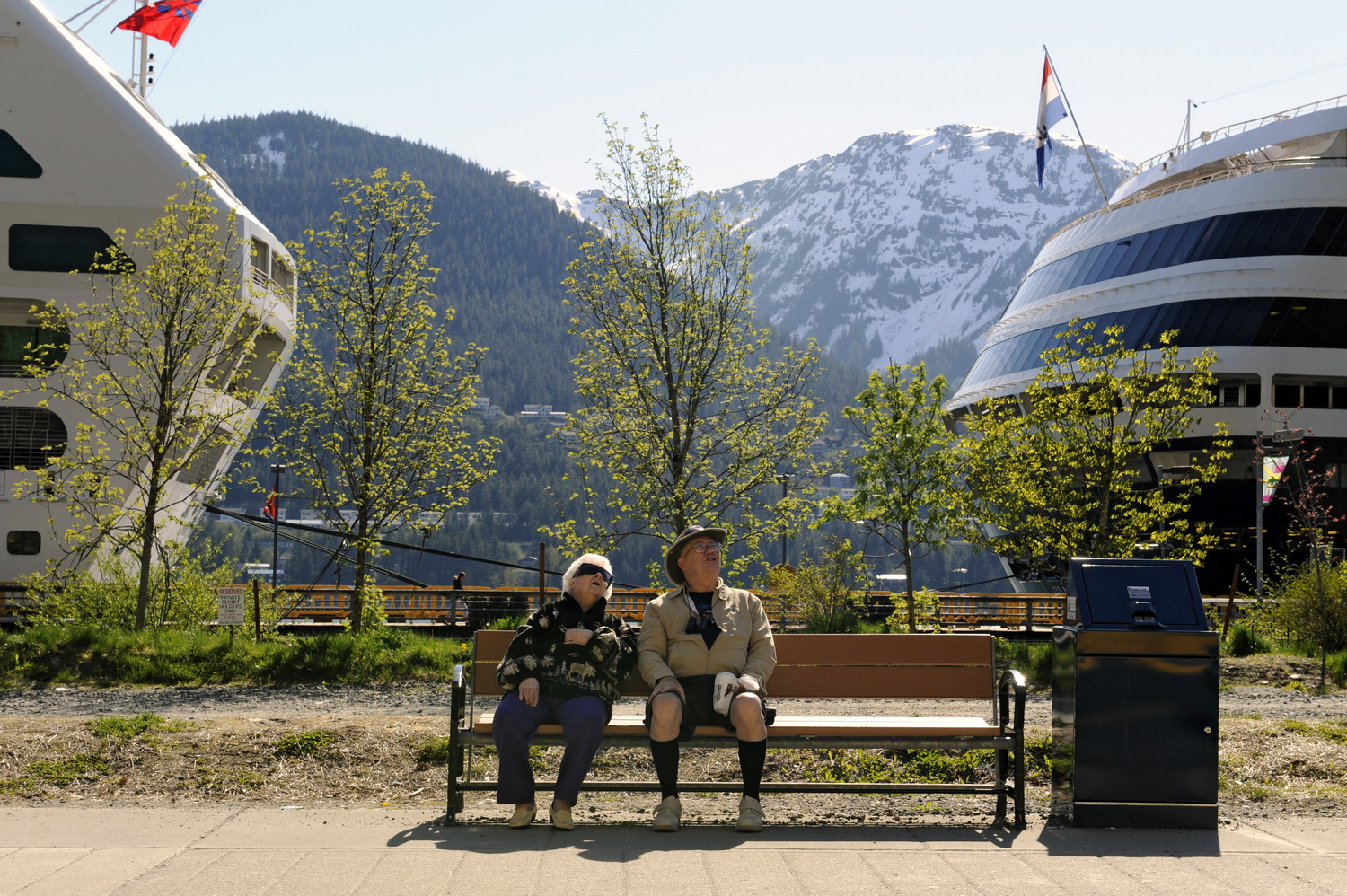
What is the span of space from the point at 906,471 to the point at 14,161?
19921 millimetres

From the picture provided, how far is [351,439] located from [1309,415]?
2711 cm

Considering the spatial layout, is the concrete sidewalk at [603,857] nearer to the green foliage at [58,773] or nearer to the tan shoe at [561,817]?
the tan shoe at [561,817]

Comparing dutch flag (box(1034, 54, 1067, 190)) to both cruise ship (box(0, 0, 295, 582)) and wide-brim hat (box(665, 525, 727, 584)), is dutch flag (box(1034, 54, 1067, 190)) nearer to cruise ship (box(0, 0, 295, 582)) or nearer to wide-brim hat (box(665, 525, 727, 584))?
cruise ship (box(0, 0, 295, 582))

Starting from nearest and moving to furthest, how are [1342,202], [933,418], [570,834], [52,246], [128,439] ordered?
[570,834] → [128,439] → [933,418] → [52,246] → [1342,202]

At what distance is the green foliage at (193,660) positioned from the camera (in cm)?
1254

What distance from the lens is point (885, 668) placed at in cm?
675

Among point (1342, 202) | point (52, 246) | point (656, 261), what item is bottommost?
point (656, 261)

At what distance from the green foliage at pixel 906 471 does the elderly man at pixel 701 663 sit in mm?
14838

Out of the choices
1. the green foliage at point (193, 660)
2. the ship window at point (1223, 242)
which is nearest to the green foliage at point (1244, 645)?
the green foliage at point (193, 660)

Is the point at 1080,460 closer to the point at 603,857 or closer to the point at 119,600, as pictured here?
the point at 119,600

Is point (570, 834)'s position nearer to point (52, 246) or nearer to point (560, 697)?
point (560, 697)

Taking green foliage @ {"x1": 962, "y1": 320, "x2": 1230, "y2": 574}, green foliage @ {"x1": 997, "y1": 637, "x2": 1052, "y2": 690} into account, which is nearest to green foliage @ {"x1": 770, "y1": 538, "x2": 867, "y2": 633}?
green foliage @ {"x1": 962, "y1": 320, "x2": 1230, "y2": 574}

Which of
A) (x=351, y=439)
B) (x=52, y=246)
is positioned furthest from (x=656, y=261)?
(x=52, y=246)

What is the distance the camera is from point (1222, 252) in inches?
1318
